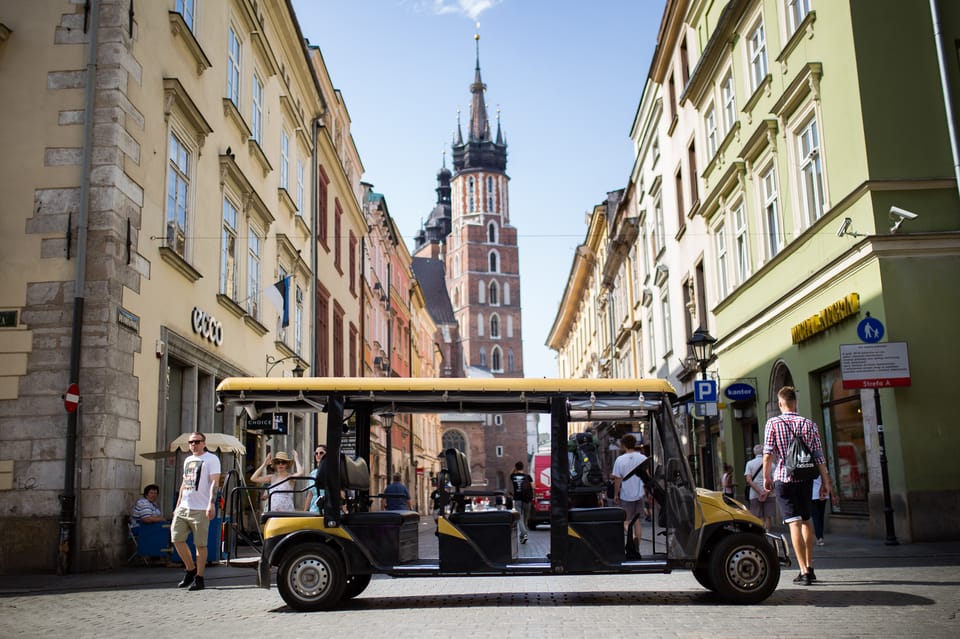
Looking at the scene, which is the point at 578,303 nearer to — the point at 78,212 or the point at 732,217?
the point at 732,217

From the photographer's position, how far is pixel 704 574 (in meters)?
9.10

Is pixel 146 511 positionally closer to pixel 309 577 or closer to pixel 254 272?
pixel 309 577

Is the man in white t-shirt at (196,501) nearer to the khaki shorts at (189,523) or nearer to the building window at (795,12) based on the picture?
the khaki shorts at (189,523)

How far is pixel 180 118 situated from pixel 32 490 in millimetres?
6534

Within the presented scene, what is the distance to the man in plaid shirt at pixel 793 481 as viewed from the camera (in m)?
9.43

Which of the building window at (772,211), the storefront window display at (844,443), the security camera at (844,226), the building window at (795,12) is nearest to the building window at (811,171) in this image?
the building window at (772,211)

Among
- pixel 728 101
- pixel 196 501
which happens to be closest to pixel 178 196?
pixel 196 501

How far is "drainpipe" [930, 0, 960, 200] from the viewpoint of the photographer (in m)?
13.1

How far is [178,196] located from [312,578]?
30.3 ft

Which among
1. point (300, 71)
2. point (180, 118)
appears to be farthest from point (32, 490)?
point (300, 71)

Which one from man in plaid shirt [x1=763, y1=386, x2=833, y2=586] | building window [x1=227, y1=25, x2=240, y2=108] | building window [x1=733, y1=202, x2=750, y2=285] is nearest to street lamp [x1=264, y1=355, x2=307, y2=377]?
building window [x1=227, y1=25, x2=240, y2=108]

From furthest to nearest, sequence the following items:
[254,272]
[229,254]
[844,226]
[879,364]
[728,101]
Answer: [728,101] → [254,272] → [229,254] → [844,226] → [879,364]

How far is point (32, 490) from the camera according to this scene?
1267cm

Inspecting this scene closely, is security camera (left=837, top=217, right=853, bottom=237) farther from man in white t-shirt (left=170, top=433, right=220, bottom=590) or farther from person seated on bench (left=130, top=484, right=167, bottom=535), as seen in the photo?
person seated on bench (left=130, top=484, right=167, bottom=535)
